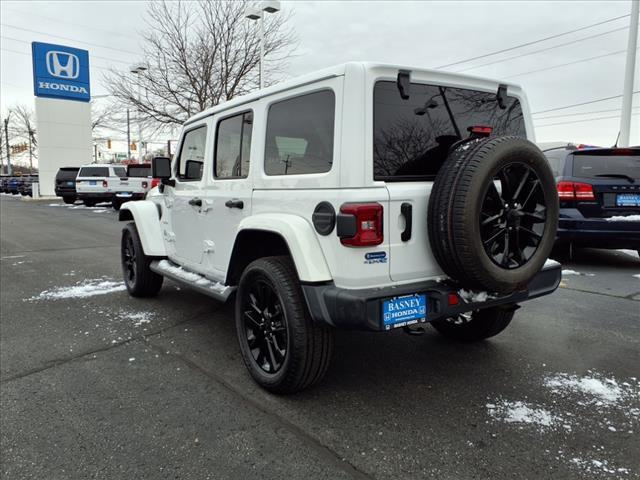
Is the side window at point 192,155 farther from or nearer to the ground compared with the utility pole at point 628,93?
nearer to the ground

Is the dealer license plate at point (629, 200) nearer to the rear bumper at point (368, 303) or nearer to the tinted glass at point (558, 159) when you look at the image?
the tinted glass at point (558, 159)

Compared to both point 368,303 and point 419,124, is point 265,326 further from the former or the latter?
point 419,124

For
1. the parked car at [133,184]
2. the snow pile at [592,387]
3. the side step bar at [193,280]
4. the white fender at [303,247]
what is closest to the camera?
the white fender at [303,247]

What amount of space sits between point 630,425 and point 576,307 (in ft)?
8.01

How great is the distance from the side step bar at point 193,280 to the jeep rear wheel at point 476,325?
1688 millimetres

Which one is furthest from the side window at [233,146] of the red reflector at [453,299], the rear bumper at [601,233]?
the rear bumper at [601,233]

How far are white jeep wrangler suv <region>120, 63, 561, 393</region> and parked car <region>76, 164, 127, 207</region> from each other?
17.7 metres

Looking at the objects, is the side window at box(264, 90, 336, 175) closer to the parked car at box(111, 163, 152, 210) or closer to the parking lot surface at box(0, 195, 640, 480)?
the parking lot surface at box(0, 195, 640, 480)

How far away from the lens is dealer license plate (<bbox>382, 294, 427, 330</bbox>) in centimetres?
250

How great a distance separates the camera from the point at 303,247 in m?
2.64

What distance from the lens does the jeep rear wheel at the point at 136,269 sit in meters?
5.10

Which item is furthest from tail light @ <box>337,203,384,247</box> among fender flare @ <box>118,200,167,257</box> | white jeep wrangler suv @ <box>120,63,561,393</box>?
fender flare @ <box>118,200,167,257</box>

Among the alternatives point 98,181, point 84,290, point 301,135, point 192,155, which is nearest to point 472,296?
point 301,135

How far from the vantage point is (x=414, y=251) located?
2676 mm
